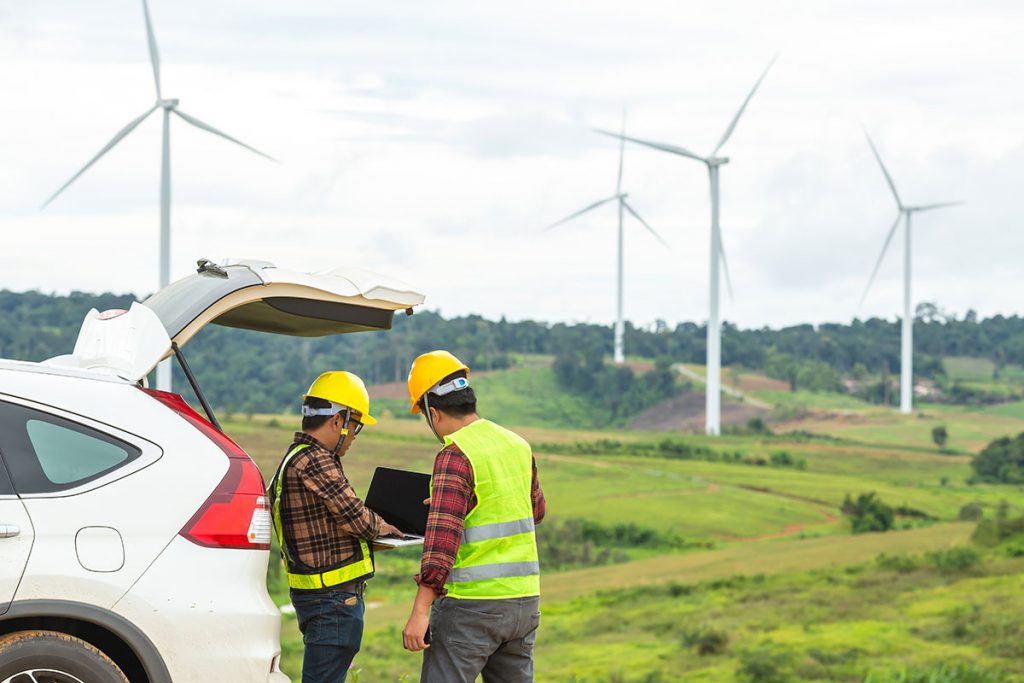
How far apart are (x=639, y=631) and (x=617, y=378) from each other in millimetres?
76856

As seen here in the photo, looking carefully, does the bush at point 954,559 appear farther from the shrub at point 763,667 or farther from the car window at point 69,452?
the car window at point 69,452

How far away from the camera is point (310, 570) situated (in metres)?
6.00

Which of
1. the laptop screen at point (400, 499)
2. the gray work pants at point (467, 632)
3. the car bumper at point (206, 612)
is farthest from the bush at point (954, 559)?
the car bumper at point (206, 612)

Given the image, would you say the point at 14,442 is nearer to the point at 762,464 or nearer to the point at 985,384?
the point at 762,464

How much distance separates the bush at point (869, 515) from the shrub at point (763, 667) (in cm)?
3823

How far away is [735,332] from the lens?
14775 cm

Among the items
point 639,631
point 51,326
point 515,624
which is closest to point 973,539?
point 639,631

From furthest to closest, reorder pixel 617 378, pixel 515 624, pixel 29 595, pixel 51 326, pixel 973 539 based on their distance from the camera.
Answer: pixel 617 378, pixel 51 326, pixel 973 539, pixel 515 624, pixel 29 595

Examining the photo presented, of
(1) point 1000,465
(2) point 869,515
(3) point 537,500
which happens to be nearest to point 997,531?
(2) point 869,515

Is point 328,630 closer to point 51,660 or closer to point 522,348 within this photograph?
point 51,660

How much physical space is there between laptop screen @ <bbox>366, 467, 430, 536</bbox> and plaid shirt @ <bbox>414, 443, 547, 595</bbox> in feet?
2.09

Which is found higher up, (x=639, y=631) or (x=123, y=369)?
(x=123, y=369)

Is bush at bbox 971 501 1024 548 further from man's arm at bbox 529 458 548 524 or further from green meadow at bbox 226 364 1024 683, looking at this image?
man's arm at bbox 529 458 548 524

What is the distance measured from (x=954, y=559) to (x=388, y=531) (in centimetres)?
4735
